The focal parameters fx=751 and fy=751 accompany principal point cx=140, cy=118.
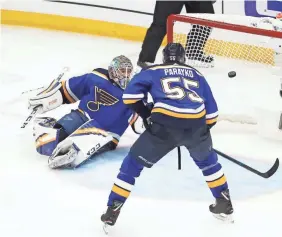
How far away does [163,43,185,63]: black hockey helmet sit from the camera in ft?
8.41

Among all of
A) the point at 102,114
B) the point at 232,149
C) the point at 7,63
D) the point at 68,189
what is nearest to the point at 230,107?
the point at 232,149

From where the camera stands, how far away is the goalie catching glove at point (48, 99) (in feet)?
10.8

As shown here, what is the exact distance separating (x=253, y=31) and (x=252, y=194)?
0.88 meters

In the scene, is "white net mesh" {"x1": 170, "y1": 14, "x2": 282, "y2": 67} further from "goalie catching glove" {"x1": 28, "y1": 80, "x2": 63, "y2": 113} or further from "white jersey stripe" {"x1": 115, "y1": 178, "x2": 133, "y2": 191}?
"white jersey stripe" {"x1": 115, "y1": 178, "x2": 133, "y2": 191}

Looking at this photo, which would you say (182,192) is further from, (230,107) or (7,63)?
(7,63)

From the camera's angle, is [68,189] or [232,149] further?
[232,149]

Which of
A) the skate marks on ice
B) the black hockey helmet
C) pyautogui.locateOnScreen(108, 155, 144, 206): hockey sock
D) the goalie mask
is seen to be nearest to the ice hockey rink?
the skate marks on ice

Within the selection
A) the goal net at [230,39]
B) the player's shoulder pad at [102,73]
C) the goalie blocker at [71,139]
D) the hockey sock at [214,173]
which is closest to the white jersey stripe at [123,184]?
the hockey sock at [214,173]

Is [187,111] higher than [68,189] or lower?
higher

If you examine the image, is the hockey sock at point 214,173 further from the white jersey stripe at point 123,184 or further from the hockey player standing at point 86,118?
the hockey player standing at point 86,118

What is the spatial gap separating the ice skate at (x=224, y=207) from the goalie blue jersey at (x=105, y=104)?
28.8 inches

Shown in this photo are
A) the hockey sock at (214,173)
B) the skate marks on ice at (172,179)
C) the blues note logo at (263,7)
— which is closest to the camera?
the hockey sock at (214,173)

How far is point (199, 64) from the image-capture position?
151 inches

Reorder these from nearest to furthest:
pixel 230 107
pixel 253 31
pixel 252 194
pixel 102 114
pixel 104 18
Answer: pixel 252 194
pixel 102 114
pixel 253 31
pixel 230 107
pixel 104 18
